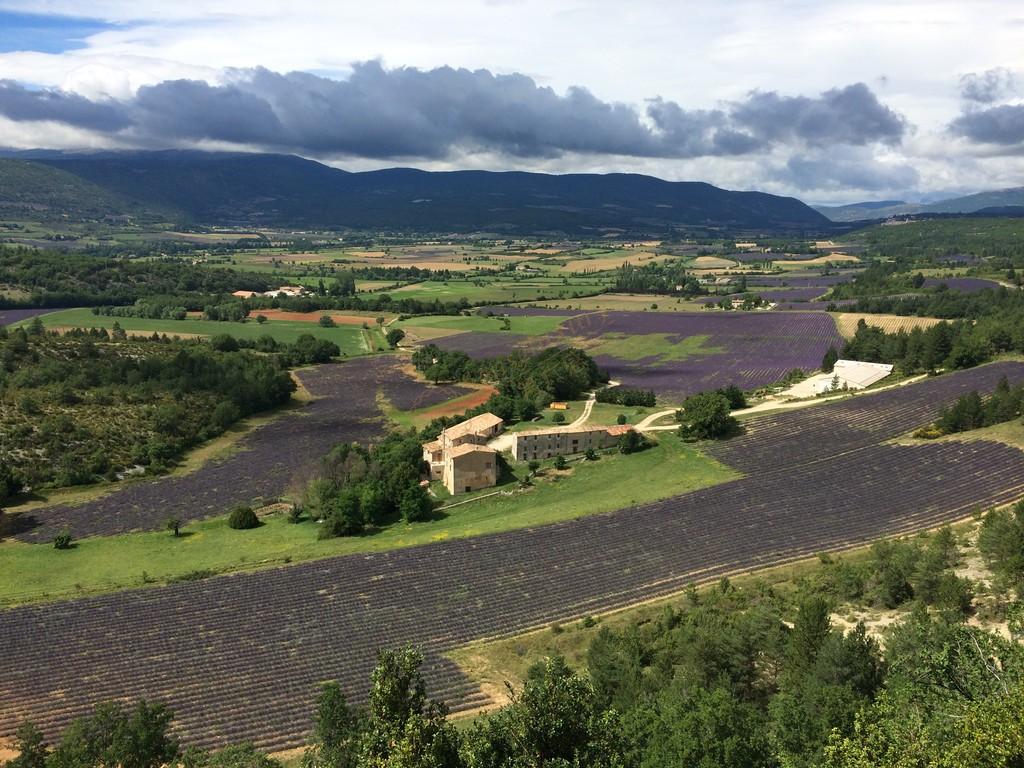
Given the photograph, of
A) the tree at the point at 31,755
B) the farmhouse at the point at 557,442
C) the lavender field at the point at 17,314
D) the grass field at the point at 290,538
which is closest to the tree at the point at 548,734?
the tree at the point at 31,755

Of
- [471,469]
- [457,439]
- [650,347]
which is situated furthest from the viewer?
[650,347]

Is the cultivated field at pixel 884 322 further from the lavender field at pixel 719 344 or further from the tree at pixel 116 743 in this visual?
the tree at pixel 116 743

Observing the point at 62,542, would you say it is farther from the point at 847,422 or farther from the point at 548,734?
the point at 847,422

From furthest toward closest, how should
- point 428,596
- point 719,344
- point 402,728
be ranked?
point 719,344
point 428,596
point 402,728

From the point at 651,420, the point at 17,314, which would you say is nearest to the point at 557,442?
the point at 651,420

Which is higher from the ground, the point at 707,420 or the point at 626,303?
the point at 626,303

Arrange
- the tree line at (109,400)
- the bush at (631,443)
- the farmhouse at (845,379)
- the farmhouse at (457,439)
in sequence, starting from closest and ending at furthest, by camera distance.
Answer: the farmhouse at (457,439) → the bush at (631,443) → the tree line at (109,400) → the farmhouse at (845,379)

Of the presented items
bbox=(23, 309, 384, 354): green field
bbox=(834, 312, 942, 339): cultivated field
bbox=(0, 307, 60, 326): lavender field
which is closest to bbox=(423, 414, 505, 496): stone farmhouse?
bbox=(23, 309, 384, 354): green field
